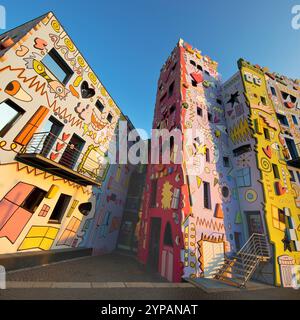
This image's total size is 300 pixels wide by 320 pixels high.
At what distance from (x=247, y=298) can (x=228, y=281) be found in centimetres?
202

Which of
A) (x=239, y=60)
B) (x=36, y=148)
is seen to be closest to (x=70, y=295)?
(x=36, y=148)

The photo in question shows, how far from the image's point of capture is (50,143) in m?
9.41

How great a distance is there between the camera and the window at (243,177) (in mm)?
12024

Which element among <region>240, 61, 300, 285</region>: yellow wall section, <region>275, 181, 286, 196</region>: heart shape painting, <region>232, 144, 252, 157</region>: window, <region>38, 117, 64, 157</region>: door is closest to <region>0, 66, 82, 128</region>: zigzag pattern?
<region>38, 117, 64, 157</region>: door

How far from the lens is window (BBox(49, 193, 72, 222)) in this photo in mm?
9805

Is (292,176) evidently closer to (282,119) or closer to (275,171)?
(275,171)

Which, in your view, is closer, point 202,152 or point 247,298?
point 247,298

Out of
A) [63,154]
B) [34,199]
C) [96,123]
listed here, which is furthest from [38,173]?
[96,123]

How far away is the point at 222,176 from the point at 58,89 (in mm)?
13067

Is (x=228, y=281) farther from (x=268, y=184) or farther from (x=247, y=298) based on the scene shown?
(x=268, y=184)

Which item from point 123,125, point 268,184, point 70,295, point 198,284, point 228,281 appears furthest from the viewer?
point 123,125

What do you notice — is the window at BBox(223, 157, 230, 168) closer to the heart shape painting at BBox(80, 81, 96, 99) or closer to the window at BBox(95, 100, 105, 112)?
the window at BBox(95, 100, 105, 112)

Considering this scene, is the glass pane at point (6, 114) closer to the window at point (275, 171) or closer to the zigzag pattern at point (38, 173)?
the zigzag pattern at point (38, 173)

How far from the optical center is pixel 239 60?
1588 cm
